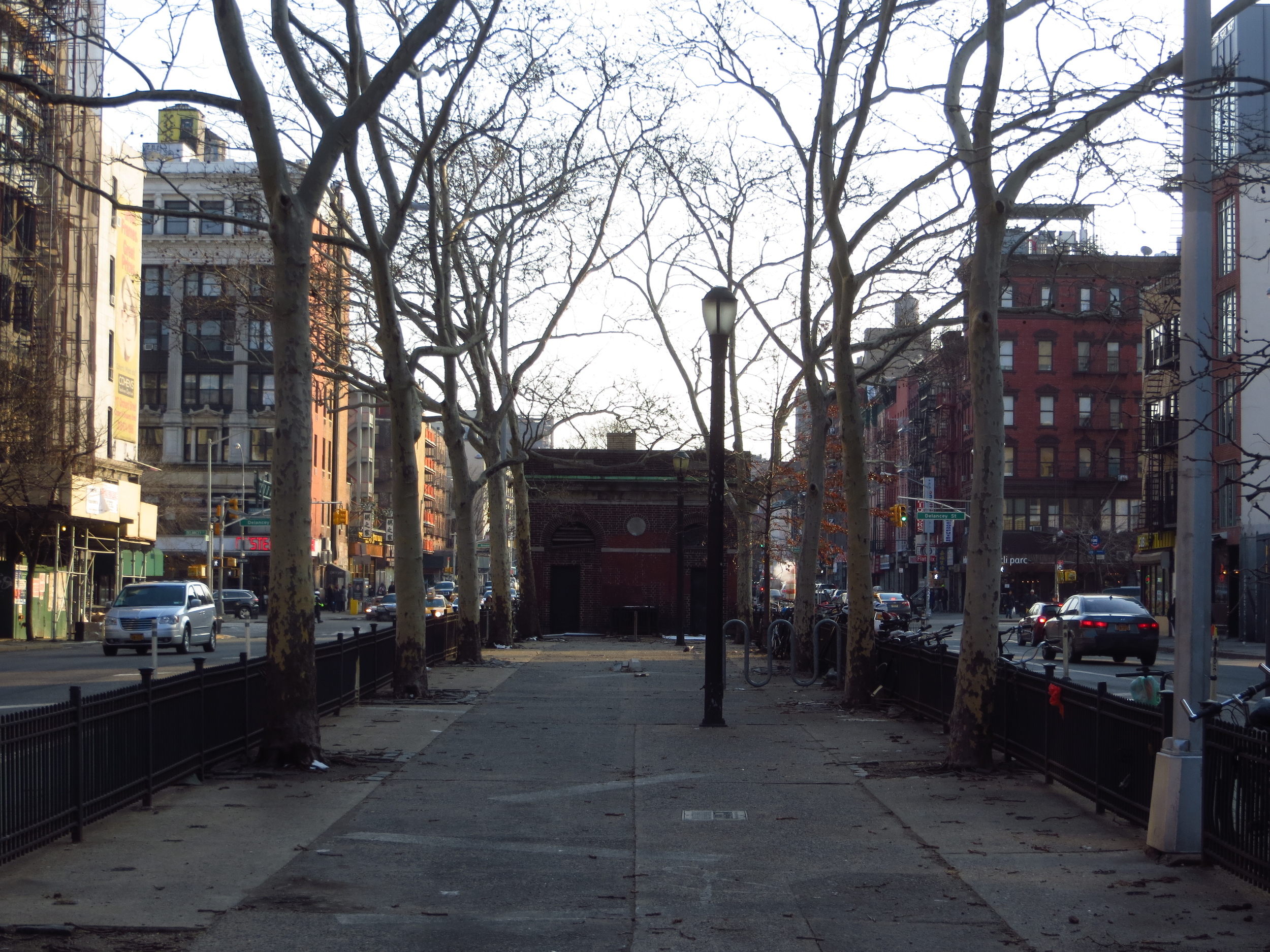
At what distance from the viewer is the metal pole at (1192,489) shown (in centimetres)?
879

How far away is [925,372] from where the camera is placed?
2897 cm

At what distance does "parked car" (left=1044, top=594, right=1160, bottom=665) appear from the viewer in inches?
1294

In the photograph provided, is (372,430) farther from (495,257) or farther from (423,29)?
(423,29)

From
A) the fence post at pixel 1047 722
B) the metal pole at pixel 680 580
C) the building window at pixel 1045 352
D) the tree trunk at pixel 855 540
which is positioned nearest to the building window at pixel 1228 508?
the metal pole at pixel 680 580

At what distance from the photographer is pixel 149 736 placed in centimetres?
1070

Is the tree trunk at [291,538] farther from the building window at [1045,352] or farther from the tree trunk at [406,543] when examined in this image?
the building window at [1045,352]

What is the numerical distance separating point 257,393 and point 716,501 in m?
77.8

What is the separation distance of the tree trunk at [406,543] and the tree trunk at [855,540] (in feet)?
20.8

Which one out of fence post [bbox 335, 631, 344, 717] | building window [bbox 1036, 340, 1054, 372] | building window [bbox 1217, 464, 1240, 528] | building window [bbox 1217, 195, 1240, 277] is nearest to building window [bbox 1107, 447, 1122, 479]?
building window [bbox 1036, 340, 1054, 372]

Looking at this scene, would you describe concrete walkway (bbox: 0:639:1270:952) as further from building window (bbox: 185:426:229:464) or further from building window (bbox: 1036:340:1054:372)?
building window (bbox: 185:426:229:464)

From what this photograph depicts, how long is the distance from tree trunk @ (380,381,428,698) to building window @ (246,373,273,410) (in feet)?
235

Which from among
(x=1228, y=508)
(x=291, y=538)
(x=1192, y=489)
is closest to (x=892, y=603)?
(x=1228, y=508)

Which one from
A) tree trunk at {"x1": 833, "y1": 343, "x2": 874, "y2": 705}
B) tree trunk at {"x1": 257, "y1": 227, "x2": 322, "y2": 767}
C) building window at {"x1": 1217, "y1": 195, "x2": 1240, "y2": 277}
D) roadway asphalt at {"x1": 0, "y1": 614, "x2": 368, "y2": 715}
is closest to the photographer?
tree trunk at {"x1": 257, "y1": 227, "x2": 322, "y2": 767}

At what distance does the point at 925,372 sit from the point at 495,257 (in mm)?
9392
